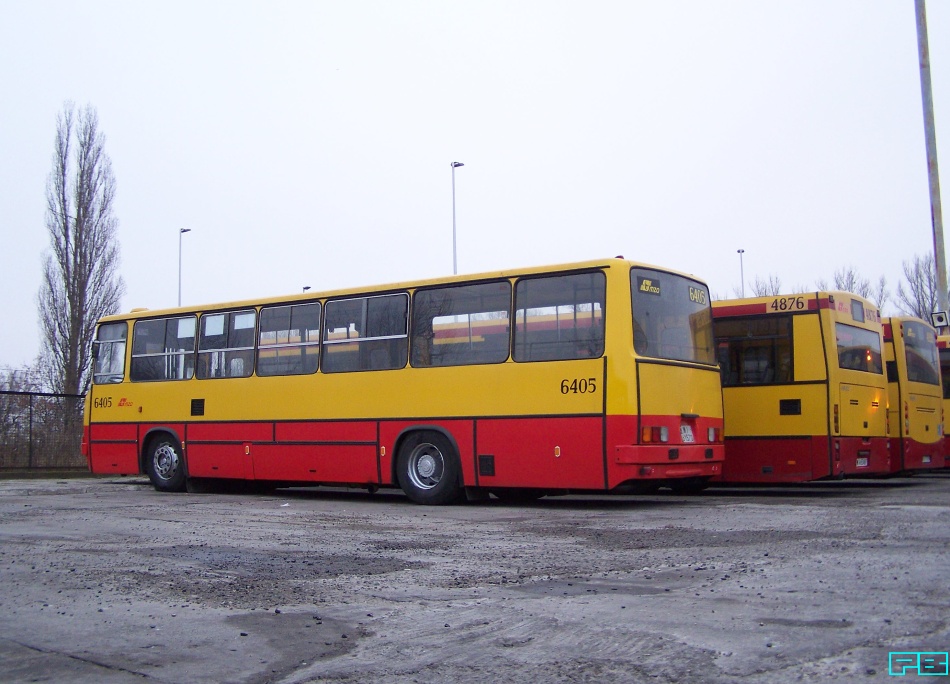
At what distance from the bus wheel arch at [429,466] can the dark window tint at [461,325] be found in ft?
3.50

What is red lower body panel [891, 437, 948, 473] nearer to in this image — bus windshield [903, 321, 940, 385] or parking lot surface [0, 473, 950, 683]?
bus windshield [903, 321, 940, 385]

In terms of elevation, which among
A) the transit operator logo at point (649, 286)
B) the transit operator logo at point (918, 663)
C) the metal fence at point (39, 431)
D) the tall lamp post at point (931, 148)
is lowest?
the transit operator logo at point (918, 663)

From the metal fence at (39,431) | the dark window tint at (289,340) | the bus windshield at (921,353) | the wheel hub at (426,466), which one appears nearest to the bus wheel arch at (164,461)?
the dark window tint at (289,340)

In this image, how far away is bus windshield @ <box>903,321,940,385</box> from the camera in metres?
19.6

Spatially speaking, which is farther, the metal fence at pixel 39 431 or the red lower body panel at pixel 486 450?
the metal fence at pixel 39 431

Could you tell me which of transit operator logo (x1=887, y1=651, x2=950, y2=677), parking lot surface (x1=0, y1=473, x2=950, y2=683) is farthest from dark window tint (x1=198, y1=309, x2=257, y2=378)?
transit operator logo (x1=887, y1=651, x2=950, y2=677)

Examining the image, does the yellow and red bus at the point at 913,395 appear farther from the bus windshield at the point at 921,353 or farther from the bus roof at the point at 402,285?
the bus roof at the point at 402,285

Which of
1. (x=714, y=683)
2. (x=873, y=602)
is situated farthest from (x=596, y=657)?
(x=873, y=602)

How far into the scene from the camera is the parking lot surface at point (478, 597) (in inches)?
202

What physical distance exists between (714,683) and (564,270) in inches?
381

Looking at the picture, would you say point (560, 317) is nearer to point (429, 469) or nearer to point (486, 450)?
point (486, 450)

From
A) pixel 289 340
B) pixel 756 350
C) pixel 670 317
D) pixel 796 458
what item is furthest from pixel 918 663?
pixel 289 340

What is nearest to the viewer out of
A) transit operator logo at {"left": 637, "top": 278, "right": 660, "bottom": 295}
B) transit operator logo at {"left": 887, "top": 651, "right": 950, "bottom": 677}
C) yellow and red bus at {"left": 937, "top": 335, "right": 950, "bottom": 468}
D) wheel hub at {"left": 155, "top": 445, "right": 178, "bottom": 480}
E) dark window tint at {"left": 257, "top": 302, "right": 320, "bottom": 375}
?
transit operator logo at {"left": 887, "top": 651, "right": 950, "bottom": 677}

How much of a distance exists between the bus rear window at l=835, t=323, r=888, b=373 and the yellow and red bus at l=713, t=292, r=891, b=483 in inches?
0.6
